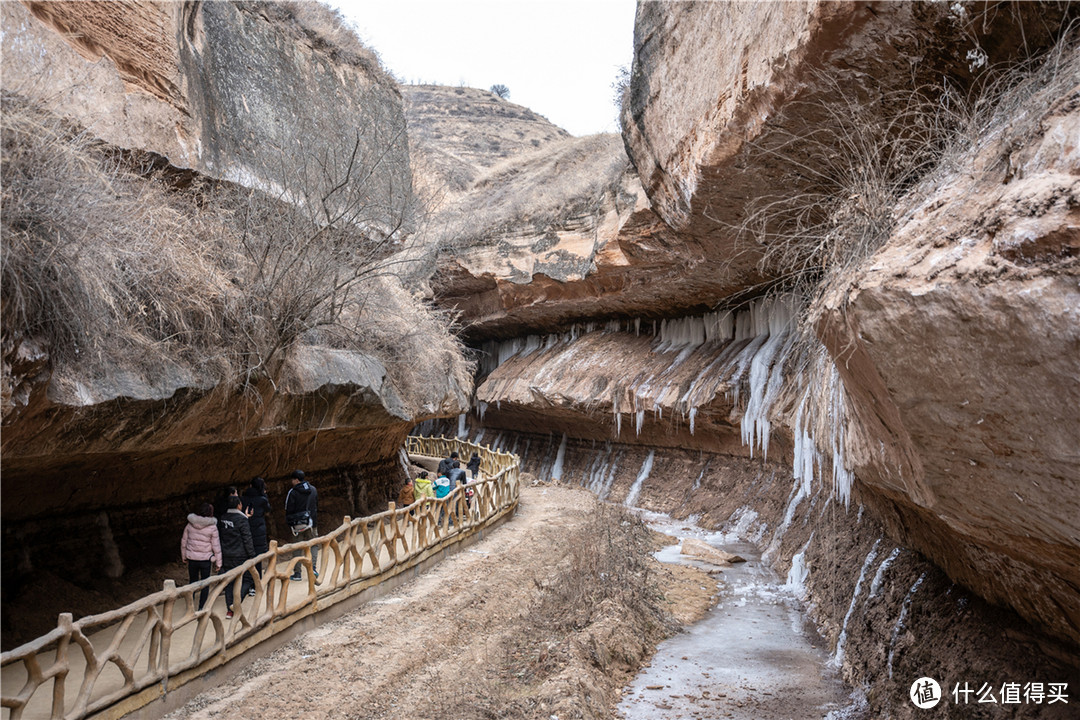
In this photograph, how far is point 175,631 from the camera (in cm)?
739

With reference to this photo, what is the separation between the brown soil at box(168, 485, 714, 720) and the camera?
6.41 metres

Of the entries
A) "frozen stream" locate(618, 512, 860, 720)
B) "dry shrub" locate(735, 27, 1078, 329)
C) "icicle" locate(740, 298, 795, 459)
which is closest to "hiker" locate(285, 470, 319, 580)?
"frozen stream" locate(618, 512, 860, 720)

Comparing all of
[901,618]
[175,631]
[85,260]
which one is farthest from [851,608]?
[85,260]

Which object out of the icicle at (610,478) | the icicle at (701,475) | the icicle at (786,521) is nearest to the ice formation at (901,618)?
the icicle at (786,521)

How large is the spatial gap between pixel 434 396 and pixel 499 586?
21.9ft

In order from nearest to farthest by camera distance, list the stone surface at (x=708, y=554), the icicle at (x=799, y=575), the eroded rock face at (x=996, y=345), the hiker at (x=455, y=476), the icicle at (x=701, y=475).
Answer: the eroded rock face at (x=996, y=345) → the icicle at (x=799, y=575) → the stone surface at (x=708, y=554) → the hiker at (x=455, y=476) → the icicle at (x=701, y=475)

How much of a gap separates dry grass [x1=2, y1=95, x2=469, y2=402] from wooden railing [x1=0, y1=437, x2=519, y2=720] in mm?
2228

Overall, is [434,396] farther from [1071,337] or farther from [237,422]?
[1071,337]

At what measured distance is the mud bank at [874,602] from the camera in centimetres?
558

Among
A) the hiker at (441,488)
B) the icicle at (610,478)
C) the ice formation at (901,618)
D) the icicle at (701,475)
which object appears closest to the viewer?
the ice formation at (901,618)

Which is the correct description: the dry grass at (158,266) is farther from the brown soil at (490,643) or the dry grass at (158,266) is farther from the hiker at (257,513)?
the brown soil at (490,643)

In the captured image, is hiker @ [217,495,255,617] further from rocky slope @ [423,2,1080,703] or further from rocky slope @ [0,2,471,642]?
rocky slope @ [423,2,1080,703]

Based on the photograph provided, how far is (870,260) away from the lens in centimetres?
473

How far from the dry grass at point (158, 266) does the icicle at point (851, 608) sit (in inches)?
310
